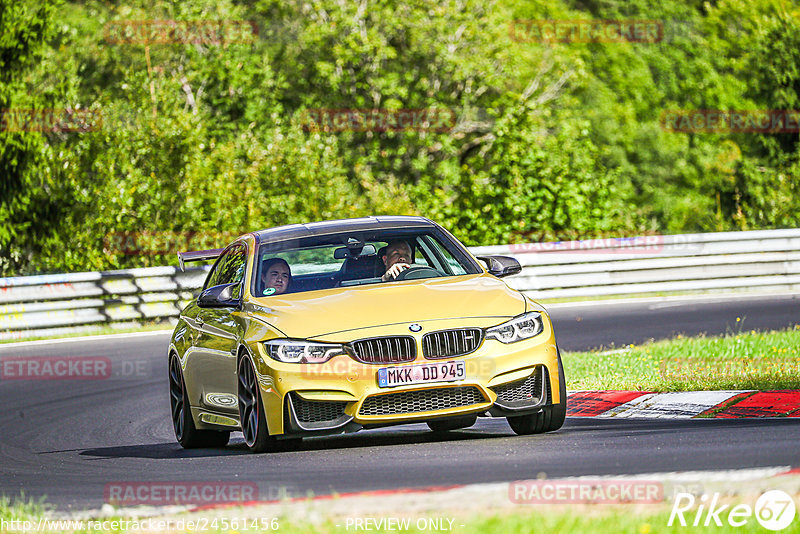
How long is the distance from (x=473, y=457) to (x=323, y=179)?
21176 millimetres

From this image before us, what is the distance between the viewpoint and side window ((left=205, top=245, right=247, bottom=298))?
10203 mm

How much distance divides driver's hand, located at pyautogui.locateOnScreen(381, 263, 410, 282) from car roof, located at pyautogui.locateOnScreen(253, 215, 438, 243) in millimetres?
402

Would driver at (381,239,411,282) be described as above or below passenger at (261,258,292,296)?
above

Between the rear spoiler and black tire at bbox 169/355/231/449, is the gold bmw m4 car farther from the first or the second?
the rear spoiler

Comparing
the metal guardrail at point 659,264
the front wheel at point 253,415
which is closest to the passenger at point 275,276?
the front wheel at point 253,415

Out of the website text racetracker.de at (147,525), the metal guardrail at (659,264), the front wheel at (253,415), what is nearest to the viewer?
the website text racetracker.de at (147,525)

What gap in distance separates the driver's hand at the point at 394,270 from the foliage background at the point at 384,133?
52.1 feet

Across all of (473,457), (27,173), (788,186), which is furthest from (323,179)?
(473,457)

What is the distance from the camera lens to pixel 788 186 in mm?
29078

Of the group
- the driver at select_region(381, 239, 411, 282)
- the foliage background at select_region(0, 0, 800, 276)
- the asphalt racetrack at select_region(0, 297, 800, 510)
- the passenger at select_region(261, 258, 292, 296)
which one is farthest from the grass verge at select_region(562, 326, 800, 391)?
the foliage background at select_region(0, 0, 800, 276)

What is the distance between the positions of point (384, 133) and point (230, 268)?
3697 centimetres

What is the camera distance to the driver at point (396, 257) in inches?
386
